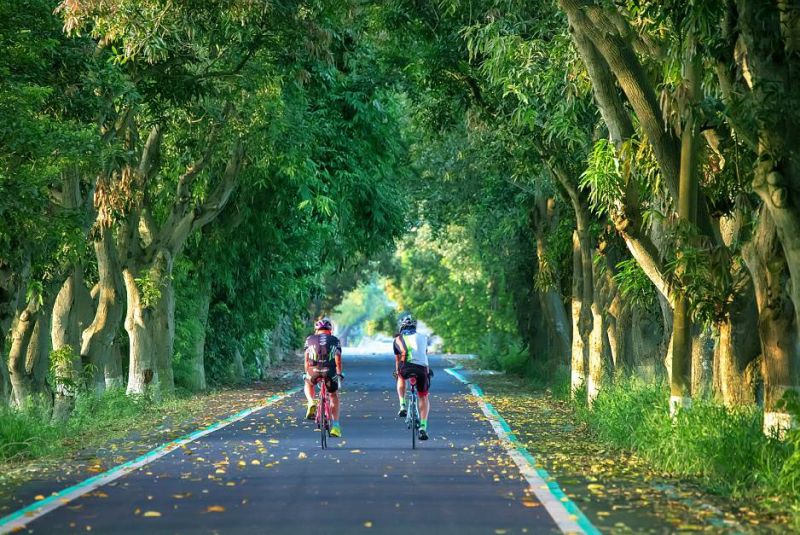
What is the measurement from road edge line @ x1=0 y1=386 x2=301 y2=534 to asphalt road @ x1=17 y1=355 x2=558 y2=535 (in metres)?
0.15

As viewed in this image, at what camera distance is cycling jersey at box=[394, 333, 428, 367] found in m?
21.3

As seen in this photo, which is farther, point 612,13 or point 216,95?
point 216,95

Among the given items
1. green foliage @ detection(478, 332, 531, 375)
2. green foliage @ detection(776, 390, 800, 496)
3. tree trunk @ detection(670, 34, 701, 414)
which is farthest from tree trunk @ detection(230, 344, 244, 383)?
green foliage @ detection(776, 390, 800, 496)

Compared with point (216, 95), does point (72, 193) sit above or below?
below

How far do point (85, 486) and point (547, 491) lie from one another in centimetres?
475

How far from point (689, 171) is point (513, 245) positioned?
2802cm

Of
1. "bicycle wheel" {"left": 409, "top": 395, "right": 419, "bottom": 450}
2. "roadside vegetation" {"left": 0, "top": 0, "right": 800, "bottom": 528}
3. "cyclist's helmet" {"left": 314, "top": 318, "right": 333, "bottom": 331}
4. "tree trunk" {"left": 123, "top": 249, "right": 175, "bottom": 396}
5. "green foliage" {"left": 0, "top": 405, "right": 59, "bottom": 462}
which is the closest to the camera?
"roadside vegetation" {"left": 0, "top": 0, "right": 800, "bottom": 528}

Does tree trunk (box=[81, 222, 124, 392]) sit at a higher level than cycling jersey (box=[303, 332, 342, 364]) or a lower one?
higher

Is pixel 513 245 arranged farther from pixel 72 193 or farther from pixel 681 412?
pixel 681 412

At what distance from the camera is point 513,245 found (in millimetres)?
45625

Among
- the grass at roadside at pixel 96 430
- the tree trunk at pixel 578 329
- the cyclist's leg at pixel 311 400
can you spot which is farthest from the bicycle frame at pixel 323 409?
the tree trunk at pixel 578 329

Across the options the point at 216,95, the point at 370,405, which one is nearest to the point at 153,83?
the point at 216,95

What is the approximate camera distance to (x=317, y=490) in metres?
14.5

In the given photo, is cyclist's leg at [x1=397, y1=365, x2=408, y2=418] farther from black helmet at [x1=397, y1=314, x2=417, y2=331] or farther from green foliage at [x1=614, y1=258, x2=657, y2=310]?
green foliage at [x1=614, y1=258, x2=657, y2=310]
